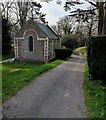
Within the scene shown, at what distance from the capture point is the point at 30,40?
97.8ft

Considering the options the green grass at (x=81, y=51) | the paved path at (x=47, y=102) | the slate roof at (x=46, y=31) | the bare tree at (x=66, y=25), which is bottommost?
the paved path at (x=47, y=102)

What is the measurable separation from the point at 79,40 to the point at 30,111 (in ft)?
134

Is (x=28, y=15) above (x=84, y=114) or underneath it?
above

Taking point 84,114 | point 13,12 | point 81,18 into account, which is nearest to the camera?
point 84,114

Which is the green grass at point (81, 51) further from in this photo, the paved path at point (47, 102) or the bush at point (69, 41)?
the paved path at point (47, 102)

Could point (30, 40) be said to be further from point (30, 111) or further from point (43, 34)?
point (30, 111)

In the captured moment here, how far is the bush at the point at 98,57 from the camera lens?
12750mm

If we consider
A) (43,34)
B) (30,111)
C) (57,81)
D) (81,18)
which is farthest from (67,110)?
(43,34)

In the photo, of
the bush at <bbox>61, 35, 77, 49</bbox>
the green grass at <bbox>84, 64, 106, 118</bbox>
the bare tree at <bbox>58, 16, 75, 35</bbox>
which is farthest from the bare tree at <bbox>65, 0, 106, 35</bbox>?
the bare tree at <bbox>58, 16, 75, 35</bbox>

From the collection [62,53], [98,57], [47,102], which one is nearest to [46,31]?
[62,53]

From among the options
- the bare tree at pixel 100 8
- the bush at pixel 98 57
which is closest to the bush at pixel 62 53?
the bare tree at pixel 100 8

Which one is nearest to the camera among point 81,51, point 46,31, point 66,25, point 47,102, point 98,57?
point 47,102

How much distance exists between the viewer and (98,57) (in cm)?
1298

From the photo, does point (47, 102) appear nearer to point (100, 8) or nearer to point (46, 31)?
point (100, 8)
